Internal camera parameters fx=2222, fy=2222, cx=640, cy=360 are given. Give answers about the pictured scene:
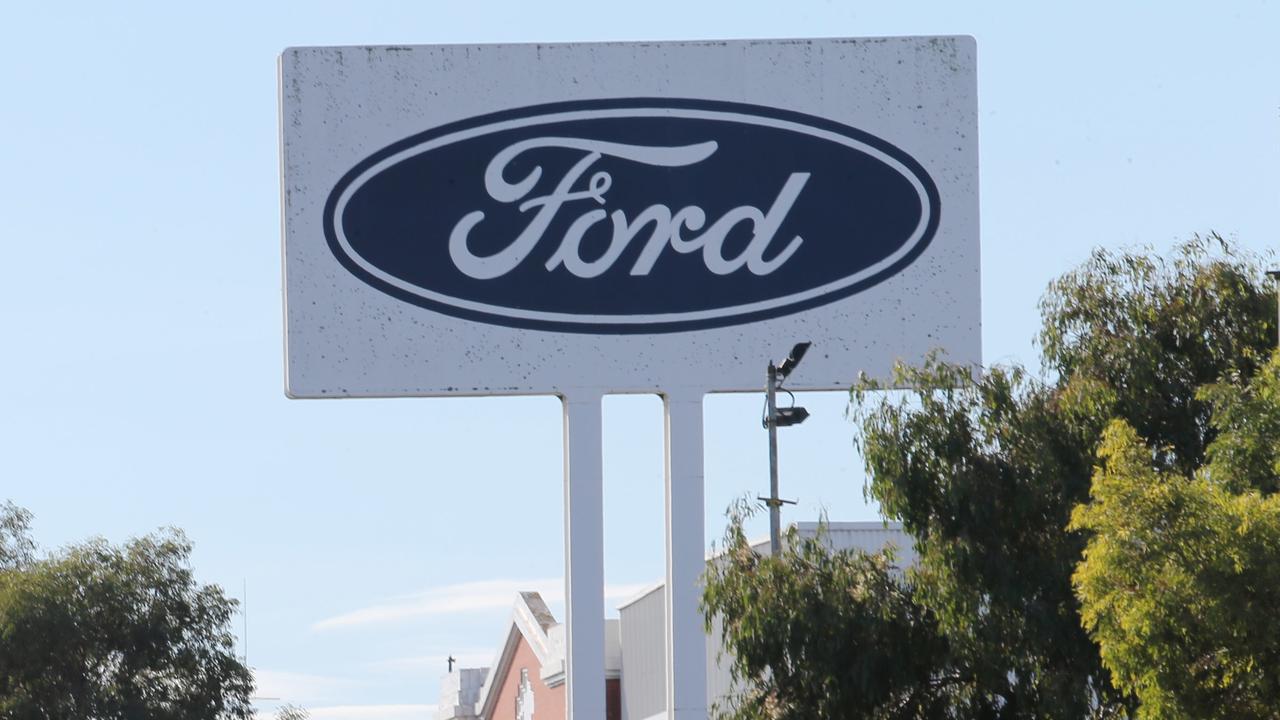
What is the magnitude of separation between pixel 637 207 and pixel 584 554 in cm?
362

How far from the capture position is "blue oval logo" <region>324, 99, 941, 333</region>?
22.9 meters

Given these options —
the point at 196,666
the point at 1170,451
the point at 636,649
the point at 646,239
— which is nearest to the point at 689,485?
the point at 646,239

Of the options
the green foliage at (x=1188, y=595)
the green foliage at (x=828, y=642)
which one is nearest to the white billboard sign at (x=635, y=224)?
the green foliage at (x=828, y=642)

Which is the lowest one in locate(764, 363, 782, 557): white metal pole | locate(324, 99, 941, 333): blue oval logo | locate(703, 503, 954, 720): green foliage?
locate(703, 503, 954, 720): green foliage

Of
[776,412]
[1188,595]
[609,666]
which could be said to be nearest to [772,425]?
[776,412]

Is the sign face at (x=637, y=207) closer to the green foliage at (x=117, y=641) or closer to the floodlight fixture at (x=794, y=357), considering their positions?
the floodlight fixture at (x=794, y=357)

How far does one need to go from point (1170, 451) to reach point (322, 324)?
8580 mm

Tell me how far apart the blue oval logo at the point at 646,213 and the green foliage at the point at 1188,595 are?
27.5ft

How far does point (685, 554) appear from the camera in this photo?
22812mm

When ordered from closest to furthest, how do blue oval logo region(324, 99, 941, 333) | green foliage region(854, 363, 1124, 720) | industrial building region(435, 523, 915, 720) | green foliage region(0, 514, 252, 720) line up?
green foliage region(854, 363, 1124, 720) → blue oval logo region(324, 99, 941, 333) → industrial building region(435, 523, 915, 720) → green foliage region(0, 514, 252, 720)

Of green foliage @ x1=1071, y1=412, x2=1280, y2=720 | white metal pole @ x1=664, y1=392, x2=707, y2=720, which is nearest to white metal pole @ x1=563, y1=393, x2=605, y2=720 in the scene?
white metal pole @ x1=664, y1=392, x2=707, y2=720

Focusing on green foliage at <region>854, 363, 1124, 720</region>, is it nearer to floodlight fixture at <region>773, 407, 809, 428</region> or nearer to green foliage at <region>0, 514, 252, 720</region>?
floodlight fixture at <region>773, 407, 809, 428</region>

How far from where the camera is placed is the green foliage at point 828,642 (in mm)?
18953

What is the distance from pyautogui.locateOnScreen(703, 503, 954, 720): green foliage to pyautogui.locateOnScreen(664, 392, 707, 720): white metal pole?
326 cm
